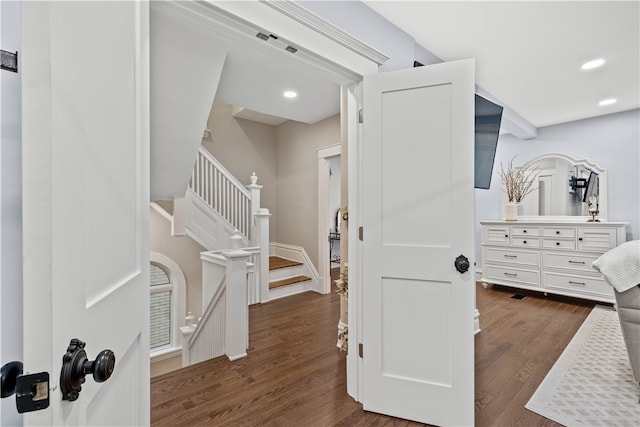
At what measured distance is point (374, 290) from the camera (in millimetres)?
1754

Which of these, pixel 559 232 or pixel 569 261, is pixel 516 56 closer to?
pixel 559 232

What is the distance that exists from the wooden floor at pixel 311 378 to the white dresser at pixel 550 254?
0.61 meters

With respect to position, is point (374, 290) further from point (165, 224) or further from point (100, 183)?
point (165, 224)

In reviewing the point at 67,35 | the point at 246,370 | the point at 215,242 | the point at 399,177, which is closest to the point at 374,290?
the point at 399,177

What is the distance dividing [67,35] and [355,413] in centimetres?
199

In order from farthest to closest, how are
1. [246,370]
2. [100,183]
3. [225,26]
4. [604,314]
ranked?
[604,314] < [246,370] < [225,26] < [100,183]

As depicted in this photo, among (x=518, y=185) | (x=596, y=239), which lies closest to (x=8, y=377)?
(x=596, y=239)

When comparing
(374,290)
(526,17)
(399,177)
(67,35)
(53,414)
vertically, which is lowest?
(374,290)

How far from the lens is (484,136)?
2754mm

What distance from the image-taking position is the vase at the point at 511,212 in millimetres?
4520

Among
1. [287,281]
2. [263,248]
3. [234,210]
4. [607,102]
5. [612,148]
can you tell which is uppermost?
[607,102]

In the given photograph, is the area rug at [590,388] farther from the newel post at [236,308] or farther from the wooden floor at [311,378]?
the newel post at [236,308]

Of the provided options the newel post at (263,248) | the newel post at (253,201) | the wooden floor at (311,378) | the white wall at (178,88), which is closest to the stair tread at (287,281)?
the newel post at (263,248)

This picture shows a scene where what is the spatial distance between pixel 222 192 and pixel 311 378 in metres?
3.06
